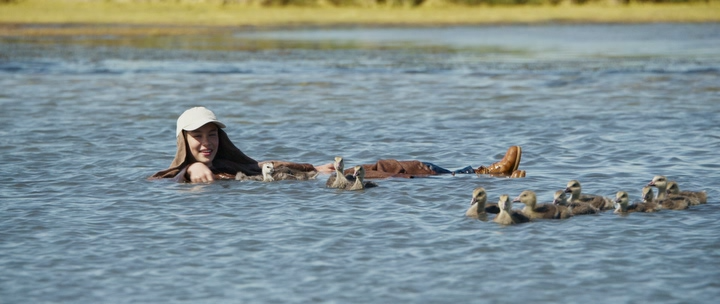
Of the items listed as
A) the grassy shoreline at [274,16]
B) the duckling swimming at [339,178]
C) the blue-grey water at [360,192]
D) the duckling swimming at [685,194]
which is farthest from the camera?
the grassy shoreline at [274,16]

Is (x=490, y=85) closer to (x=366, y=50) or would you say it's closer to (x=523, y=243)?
(x=366, y=50)

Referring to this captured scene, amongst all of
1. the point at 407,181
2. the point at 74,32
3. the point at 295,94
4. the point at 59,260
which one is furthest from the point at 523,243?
the point at 74,32

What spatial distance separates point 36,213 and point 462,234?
4.72 meters

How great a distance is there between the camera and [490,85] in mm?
26797

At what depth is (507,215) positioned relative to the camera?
11.2 m

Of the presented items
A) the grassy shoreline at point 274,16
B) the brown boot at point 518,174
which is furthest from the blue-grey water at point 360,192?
the grassy shoreline at point 274,16

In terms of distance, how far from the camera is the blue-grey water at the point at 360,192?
941 centimetres

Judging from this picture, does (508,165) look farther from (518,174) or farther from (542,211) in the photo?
(542,211)

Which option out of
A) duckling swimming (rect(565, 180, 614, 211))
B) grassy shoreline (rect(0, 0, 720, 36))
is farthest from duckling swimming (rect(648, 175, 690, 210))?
grassy shoreline (rect(0, 0, 720, 36))

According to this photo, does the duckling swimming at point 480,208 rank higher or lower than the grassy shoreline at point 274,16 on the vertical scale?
higher

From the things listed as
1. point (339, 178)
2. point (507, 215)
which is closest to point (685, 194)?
point (507, 215)

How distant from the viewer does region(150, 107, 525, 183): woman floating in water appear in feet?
44.6

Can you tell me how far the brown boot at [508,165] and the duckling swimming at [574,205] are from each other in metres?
2.13

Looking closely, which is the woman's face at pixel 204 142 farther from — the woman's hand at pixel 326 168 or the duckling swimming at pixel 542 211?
the duckling swimming at pixel 542 211
